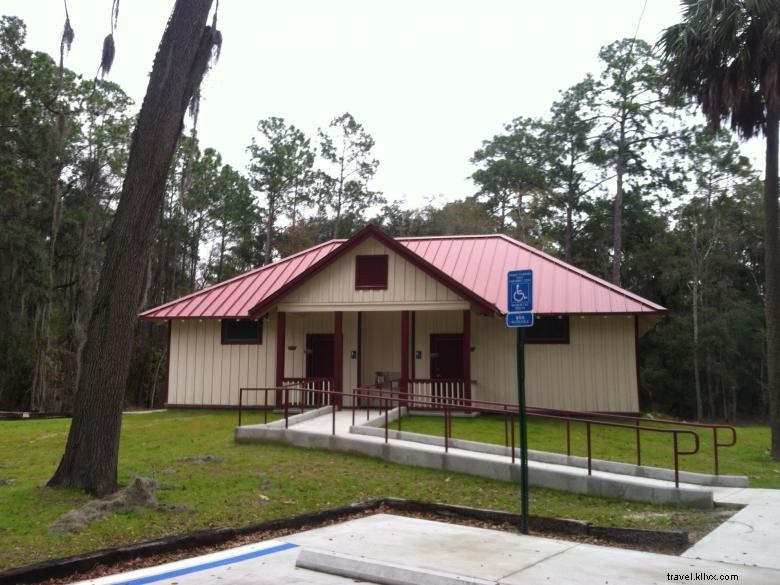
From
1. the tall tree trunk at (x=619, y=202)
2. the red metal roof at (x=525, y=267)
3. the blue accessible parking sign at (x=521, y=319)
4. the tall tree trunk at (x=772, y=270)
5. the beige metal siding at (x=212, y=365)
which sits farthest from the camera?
the tall tree trunk at (x=619, y=202)

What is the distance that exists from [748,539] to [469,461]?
4.56 meters

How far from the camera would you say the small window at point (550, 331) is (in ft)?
64.8

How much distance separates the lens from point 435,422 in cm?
1717

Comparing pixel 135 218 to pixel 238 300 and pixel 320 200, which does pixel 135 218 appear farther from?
pixel 320 200

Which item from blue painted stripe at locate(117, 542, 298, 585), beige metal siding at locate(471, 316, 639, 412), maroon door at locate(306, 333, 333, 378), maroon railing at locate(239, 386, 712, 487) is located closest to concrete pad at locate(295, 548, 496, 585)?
blue painted stripe at locate(117, 542, 298, 585)

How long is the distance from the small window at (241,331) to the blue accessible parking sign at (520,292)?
14565 mm

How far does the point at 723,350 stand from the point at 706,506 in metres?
32.7

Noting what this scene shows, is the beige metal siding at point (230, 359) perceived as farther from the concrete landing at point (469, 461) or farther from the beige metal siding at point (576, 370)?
the concrete landing at point (469, 461)

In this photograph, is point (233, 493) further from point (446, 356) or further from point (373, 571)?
point (446, 356)

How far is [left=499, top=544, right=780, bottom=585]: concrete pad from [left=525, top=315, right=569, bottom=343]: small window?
13253mm

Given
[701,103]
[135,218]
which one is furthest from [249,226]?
[135,218]

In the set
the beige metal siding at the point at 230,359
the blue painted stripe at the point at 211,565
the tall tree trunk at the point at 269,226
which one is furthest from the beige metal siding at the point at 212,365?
the tall tree trunk at the point at 269,226

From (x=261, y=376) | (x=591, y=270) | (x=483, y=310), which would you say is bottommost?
(x=261, y=376)

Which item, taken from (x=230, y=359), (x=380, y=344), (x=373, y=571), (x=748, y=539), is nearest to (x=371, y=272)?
(x=380, y=344)
